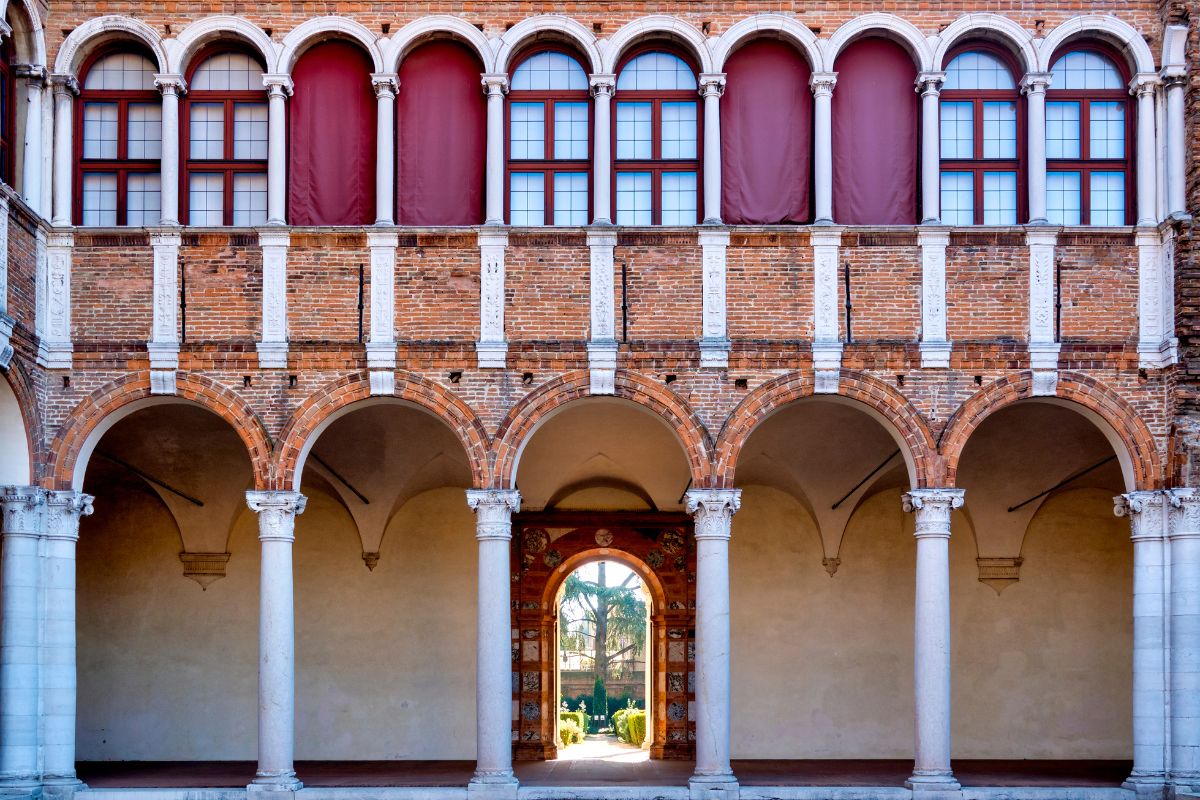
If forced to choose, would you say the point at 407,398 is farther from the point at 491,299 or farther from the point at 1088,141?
the point at 1088,141

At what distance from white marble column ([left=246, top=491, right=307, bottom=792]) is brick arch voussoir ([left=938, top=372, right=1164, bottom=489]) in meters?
7.54

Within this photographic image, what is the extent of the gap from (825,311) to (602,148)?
3.27 meters

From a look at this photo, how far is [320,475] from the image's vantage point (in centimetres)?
2138

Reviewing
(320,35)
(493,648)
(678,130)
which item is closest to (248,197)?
(320,35)

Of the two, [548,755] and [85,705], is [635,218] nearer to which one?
[548,755]

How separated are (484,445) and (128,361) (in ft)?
13.8

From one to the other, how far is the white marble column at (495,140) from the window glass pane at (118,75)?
412 cm

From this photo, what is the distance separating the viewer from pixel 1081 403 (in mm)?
17953

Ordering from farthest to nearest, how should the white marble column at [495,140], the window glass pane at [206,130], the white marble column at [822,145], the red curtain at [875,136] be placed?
1. the window glass pane at [206,130]
2. the red curtain at [875,136]
3. the white marble column at [495,140]
4. the white marble column at [822,145]

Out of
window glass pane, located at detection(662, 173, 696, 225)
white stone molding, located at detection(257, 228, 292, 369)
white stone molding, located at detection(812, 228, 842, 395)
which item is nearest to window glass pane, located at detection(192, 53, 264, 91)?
white stone molding, located at detection(257, 228, 292, 369)

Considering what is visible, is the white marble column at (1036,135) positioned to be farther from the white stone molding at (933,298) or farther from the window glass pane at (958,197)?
the white stone molding at (933,298)

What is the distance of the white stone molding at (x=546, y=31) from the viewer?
18.4 meters

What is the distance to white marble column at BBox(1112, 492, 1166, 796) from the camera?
57.3 ft

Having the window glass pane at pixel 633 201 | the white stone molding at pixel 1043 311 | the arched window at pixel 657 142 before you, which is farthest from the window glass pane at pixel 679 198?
the white stone molding at pixel 1043 311
